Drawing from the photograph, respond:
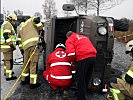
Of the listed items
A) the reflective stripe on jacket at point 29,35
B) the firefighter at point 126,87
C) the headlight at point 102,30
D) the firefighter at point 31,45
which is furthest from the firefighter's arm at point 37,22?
the firefighter at point 126,87

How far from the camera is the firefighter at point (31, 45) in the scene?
17.2 ft

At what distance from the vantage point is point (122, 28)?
5273 millimetres

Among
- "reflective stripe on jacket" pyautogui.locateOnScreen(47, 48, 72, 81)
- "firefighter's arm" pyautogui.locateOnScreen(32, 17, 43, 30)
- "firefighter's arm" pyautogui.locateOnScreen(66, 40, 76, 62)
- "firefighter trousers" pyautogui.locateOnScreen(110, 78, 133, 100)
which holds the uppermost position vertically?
"firefighter's arm" pyautogui.locateOnScreen(32, 17, 43, 30)

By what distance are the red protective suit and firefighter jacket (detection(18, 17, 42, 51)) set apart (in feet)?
2.44

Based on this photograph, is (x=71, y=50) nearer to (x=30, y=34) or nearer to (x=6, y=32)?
(x=30, y=34)

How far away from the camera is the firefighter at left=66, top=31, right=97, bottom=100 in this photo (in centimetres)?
436

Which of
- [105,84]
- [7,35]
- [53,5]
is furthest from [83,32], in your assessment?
[53,5]

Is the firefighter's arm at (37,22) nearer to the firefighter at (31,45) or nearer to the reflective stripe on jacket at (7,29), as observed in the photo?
the firefighter at (31,45)

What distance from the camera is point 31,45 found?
530 centimetres

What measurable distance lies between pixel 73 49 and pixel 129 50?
3.52 ft

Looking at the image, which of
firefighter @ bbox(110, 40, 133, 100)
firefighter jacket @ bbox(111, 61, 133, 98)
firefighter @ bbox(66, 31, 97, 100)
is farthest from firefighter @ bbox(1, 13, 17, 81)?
firefighter jacket @ bbox(111, 61, 133, 98)

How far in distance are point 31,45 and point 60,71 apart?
1101mm

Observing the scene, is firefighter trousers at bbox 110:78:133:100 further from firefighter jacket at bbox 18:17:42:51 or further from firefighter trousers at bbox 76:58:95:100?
firefighter jacket at bbox 18:17:42:51

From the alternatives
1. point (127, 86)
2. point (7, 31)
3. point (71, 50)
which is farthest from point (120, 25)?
point (7, 31)
